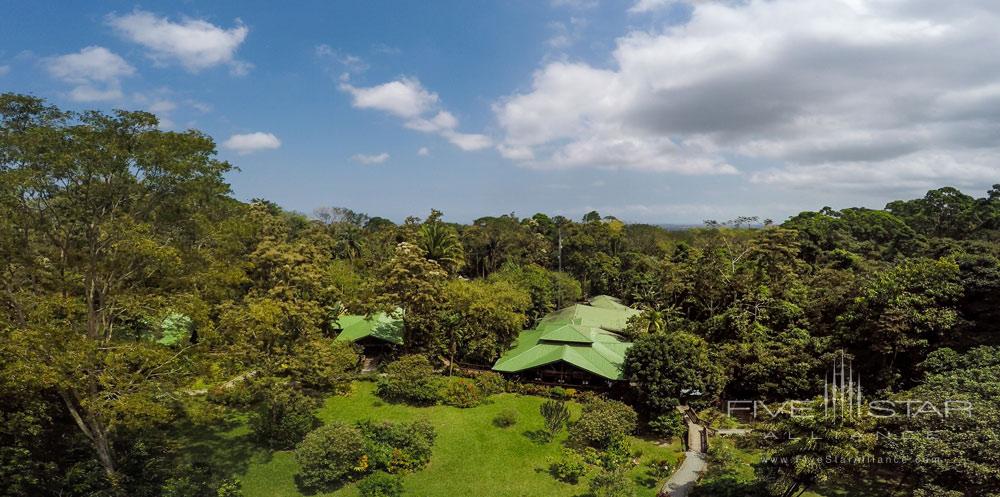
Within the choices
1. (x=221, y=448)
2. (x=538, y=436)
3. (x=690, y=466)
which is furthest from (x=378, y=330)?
(x=690, y=466)

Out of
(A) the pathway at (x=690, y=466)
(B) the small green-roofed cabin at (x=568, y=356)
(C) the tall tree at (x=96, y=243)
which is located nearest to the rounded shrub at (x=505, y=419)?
(B) the small green-roofed cabin at (x=568, y=356)

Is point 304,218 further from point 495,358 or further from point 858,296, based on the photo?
point 858,296

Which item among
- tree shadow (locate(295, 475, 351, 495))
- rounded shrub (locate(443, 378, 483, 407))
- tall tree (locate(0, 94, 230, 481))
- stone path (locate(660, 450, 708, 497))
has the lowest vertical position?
stone path (locate(660, 450, 708, 497))

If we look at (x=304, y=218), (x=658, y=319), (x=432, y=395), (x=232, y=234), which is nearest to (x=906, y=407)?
(x=658, y=319)

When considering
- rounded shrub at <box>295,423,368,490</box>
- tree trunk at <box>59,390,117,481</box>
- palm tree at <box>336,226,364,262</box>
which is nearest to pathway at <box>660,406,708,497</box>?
rounded shrub at <box>295,423,368,490</box>

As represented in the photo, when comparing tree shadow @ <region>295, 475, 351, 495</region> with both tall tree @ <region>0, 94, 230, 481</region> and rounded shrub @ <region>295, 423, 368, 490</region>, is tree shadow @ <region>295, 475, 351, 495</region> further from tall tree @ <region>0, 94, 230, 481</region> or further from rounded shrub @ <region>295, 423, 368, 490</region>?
tall tree @ <region>0, 94, 230, 481</region>

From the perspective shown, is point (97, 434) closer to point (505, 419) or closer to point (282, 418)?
point (282, 418)

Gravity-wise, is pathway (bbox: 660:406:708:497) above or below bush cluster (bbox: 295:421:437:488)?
below

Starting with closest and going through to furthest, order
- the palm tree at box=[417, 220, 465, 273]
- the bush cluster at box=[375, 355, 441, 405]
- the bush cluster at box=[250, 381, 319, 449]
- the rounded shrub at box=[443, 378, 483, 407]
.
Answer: the bush cluster at box=[250, 381, 319, 449] → the rounded shrub at box=[443, 378, 483, 407] → the bush cluster at box=[375, 355, 441, 405] → the palm tree at box=[417, 220, 465, 273]
